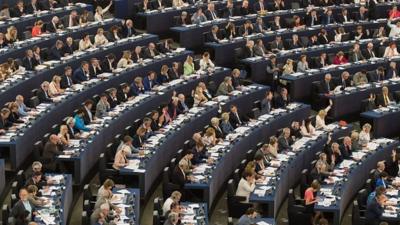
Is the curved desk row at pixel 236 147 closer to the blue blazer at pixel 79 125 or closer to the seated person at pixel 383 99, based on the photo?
the seated person at pixel 383 99

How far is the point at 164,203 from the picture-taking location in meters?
18.1

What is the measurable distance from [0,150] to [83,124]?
7.11 ft

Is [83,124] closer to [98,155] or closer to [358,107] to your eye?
[98,155]

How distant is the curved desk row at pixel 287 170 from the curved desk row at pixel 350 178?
32.4 inches

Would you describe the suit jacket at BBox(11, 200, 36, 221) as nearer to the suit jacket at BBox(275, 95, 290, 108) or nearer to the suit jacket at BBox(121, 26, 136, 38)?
the suit jacket at BBox(275, 95, 290, 108)

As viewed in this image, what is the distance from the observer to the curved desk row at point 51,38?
81.6 ft

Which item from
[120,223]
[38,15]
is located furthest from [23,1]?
[120,223]

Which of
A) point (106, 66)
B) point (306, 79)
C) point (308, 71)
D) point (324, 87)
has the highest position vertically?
point (106, 66)

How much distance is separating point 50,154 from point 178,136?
3.39m

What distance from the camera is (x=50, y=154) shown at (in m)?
19.4

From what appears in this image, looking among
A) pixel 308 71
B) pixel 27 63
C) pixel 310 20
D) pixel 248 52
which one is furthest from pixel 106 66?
pixel 310 20

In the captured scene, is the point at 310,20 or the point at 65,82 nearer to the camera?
the point at 65,82

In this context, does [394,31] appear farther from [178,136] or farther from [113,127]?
[113,127]

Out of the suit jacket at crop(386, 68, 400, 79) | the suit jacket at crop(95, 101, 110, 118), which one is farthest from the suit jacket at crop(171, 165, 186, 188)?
the suit jacket at crop(386, 68, 400, 79)
